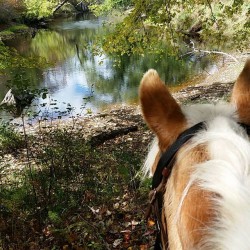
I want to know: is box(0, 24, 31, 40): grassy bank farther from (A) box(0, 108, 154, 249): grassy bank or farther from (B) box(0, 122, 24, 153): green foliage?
(A) box(0, 108, 154, 249): grassy bank

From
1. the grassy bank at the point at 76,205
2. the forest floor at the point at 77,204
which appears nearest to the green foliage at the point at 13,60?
the forest floor at the point at 77,204

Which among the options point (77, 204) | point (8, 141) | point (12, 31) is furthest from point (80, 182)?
point (12, 31)

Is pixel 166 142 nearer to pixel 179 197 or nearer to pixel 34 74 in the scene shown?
pixel 179 197

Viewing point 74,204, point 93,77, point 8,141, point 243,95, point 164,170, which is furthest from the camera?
point 93,77

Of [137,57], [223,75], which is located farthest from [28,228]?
[137,57]

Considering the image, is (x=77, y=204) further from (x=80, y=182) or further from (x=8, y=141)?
(x=8, y=141)

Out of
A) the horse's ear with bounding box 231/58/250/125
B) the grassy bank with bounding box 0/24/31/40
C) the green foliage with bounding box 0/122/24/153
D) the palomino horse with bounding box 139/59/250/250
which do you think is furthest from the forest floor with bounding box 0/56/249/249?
the grassy bank with bounding box 0/24/31/40

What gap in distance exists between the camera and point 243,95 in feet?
4.27

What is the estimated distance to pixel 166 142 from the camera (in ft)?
4.07

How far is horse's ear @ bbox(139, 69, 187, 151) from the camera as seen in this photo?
119 centimetres

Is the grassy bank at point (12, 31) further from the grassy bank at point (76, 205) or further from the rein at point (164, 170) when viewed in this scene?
the rein at point (164, 170)

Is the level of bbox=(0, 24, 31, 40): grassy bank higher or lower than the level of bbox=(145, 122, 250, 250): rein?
lower

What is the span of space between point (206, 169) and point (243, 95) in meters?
0.50

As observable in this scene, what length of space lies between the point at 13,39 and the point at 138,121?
91.3ft
